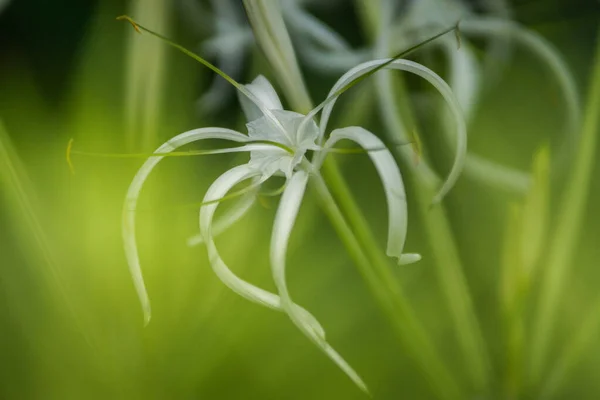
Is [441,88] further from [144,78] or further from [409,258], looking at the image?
[144,78]

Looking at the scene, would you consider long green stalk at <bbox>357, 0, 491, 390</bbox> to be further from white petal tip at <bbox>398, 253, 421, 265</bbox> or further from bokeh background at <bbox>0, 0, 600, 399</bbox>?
white petal tip at <bbox>398, 253, 421, 265</bbox>

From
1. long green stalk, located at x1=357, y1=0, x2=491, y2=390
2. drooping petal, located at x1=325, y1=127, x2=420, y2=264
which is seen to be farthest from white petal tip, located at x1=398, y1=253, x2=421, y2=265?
long green stalk, located at x1=357, y1=0, x2=491, y2=390

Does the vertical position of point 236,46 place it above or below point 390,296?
above

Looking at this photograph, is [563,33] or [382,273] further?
[563,33]

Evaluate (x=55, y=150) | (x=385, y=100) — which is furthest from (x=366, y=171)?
(x=55, y=150)

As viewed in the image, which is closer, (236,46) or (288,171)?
(288,171)

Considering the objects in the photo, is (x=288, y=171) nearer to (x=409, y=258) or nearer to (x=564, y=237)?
(x=409, y=258)

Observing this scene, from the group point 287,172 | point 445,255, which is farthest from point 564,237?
point 287,172

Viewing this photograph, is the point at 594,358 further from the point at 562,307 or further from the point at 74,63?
the point at 74,63

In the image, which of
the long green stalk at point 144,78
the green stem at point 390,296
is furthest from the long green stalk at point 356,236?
the long green stalk at point 144,78
